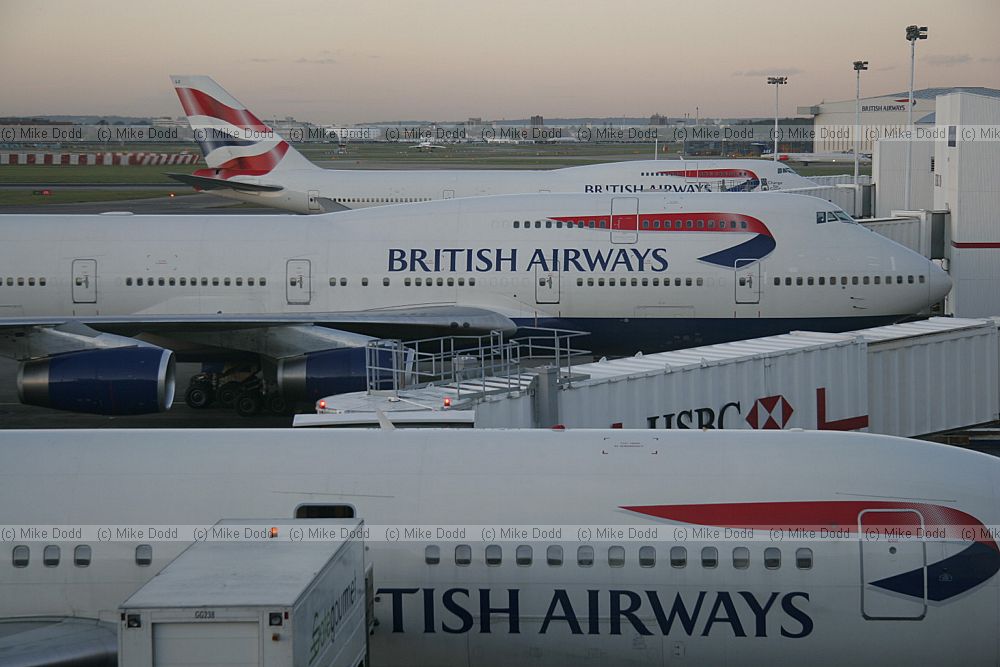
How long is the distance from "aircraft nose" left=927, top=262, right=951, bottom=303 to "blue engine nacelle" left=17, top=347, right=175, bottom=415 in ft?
58.0

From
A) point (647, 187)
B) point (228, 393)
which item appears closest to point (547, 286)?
point (228, 393)

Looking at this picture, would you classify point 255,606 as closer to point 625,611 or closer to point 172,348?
point 625,611

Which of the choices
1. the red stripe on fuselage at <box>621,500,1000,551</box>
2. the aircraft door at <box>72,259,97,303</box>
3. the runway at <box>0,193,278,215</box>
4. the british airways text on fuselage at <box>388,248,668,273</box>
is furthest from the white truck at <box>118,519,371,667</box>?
the runway at <box>0,193,278,215</box>

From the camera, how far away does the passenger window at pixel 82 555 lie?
1160 centimetres

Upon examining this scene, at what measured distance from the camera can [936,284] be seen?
93.2ft

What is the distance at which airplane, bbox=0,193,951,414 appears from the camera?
92.2 ft

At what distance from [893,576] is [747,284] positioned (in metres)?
17.1

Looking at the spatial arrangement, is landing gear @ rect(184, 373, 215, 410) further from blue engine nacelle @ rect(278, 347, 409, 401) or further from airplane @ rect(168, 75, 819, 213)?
airplane @ rect(168, 75, 819, 213)

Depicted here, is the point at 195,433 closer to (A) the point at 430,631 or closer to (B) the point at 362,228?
(A) the point at 430,631

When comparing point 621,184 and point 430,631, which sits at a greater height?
point 621,184

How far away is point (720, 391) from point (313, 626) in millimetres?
12071

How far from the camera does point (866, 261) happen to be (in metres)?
28.2

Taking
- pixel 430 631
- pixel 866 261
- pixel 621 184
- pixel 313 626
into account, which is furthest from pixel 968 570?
pixel 621 184

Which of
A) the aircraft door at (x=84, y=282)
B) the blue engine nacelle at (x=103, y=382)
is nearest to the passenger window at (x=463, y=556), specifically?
the blue engine nacelle at (x=103, y=382)
